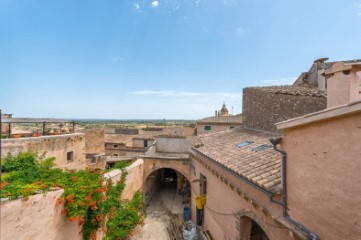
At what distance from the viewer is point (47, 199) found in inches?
259

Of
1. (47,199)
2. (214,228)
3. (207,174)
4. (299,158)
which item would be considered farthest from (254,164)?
(47,199)

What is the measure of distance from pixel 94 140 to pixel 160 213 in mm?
16339

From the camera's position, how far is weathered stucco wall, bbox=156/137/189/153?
69.7ft

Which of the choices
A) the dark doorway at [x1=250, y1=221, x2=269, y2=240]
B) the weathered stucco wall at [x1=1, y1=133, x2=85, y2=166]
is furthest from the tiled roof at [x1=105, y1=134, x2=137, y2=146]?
the dark doorway at [x1=250, y1=221, x2=269, y2=240]

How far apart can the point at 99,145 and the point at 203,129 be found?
16.3 metres

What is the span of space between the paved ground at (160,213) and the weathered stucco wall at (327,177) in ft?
36.6

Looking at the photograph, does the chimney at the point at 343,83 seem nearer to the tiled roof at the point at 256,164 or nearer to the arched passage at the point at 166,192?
the tiled roof at the point at 256,164

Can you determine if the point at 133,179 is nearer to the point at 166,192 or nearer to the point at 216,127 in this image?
the point at 166,192

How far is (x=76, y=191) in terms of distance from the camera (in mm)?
7395

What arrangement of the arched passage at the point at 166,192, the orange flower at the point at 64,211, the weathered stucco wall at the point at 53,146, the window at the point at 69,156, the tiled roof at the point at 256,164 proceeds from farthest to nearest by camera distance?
the arched passage at the point at 166,192, the window at the point at 69,156, the weathered stucco wall at the point at 53,146, the orange flower at the point at 64,211, the tiled roof at the point at 256,164

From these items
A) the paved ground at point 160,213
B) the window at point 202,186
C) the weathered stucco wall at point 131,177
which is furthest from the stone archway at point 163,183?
the window at point 202,186

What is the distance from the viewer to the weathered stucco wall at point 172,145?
69.7 ft

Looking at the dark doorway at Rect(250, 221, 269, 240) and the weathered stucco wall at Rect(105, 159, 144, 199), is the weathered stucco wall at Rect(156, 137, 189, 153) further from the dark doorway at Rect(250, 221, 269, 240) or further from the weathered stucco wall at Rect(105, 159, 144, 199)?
the dark doorway at Rect(250, 221, 269, 240)

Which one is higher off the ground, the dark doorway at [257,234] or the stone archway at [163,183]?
the dark doorway at [257,234]
